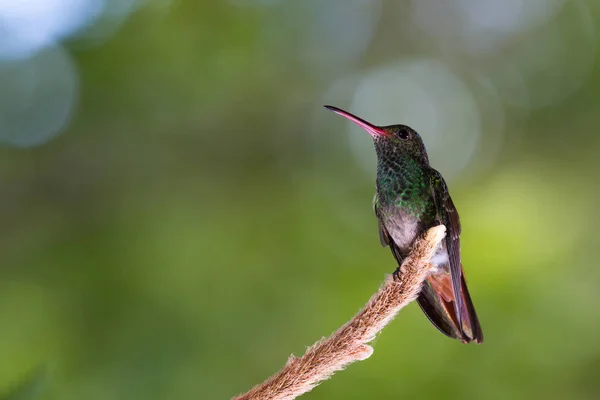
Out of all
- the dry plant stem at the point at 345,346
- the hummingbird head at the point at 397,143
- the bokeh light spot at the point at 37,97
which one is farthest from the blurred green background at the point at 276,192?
the dry plant stem at the point at 345,346

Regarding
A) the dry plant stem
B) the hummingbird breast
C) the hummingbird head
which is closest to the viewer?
the dry plant stem

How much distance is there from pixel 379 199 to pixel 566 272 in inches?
124

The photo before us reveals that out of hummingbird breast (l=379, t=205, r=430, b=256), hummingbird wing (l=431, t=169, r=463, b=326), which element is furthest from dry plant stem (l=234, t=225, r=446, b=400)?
hummingbird breast (l=379, t=205, r=430, b=256)

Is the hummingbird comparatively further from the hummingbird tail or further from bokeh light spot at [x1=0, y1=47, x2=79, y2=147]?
bokeh light spot at [x1=0, y1=47, x2=79, y2=147]

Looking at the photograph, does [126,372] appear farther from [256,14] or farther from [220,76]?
[256,14]

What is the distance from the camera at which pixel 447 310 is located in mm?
2199

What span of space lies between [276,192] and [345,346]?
427cm

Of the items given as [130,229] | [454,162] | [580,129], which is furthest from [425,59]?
[130,229]

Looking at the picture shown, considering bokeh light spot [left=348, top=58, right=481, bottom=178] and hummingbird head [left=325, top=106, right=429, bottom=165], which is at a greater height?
bokeh light spot [left=348, top=58, right=481, bottom=178]

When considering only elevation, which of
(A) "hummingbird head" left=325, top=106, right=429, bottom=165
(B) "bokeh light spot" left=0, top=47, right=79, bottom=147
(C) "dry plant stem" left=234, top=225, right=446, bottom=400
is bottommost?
(C) "dry plant stem" left=234, top=225, right=446, bottom=400

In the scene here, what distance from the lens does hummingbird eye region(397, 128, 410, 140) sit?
97.0 inches

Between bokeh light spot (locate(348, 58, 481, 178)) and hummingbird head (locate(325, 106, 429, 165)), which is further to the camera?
bokeh light spot (locate(348, 58, 481, 178))

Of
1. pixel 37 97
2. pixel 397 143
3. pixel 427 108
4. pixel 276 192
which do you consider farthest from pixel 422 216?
pixel 37 97

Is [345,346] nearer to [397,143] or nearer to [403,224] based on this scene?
[403,224]
